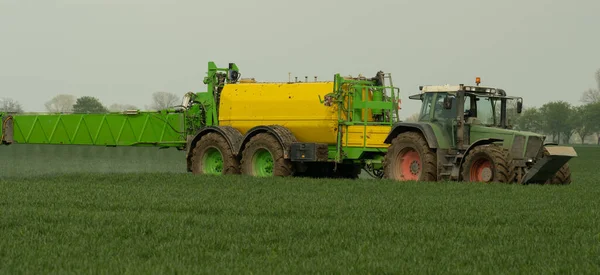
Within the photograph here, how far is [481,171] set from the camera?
68.6 feet

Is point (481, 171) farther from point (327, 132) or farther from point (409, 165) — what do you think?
point (327, 132)

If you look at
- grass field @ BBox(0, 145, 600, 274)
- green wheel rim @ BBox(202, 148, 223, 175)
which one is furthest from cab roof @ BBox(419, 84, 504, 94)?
green wheel rim @ BBox(202, 148, 223, 175)

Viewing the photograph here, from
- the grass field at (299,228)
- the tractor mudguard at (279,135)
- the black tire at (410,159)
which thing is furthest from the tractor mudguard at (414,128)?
the tractor mudguard at (279,135)

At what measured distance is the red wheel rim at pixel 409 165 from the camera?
22203 millimetres

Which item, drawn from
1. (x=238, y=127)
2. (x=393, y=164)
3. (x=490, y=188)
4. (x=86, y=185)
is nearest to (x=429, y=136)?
(x=393, y=164)

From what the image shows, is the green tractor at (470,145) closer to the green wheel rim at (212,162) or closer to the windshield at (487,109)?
the windshield at (487,109)

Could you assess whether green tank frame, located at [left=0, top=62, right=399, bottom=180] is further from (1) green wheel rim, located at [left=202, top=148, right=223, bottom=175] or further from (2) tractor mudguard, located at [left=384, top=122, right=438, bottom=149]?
(2) tractor mudguard, located at [left=384, top=122, right=438, bottom=149]

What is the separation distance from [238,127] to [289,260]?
15.5 m

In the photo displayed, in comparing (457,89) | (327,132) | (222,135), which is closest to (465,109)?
(457,89)

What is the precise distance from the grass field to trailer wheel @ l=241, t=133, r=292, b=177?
11.2 feet

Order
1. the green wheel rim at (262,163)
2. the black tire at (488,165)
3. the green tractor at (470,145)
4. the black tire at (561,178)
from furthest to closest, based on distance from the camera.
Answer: the green wheel rim at (262,163)
the black tire at (561,178)
the green tractor at (470,145)
the black tire at (488,165)

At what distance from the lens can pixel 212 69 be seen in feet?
86.4

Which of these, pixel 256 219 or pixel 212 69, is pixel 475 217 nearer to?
pixel 256 219

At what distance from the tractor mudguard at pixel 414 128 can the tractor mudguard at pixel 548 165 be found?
90.4 inches
